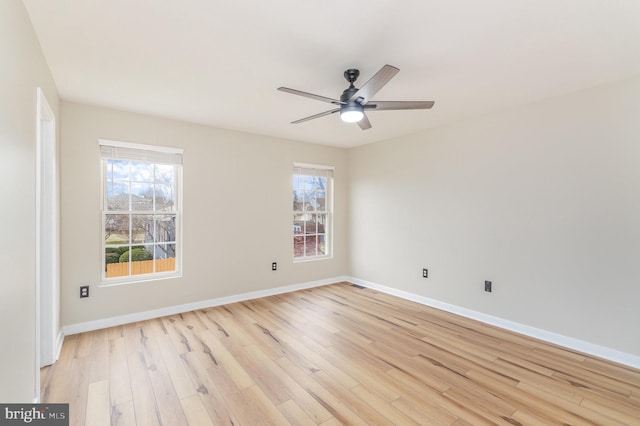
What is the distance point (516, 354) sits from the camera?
279 cm

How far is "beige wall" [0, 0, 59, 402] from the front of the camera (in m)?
1.35

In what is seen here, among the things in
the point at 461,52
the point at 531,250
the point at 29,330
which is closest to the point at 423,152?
the point at 531,250

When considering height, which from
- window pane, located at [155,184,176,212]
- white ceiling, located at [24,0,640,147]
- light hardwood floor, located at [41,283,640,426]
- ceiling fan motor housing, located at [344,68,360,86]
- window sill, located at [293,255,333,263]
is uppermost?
white ceiling, located at [24,0,640,147]

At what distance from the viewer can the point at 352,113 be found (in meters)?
2.38

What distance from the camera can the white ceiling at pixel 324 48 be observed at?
1.73 meters

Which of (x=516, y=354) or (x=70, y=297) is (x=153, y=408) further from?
(x=516, y=354)

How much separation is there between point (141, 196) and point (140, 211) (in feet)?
0.63

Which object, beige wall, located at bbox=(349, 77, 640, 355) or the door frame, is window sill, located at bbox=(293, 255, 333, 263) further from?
the door frame

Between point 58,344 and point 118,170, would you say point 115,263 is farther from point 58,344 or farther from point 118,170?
point 118,170

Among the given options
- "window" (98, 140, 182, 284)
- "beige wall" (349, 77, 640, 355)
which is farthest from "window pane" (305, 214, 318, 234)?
"window" (98, 140, 182, 284)

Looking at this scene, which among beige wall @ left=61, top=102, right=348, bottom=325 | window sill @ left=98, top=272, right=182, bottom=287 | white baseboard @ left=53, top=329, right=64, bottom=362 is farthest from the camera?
window sill @ left=98, top=272, right=182, bottom=287

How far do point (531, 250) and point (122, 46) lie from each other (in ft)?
13.7

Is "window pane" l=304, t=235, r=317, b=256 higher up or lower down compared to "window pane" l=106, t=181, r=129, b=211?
lower down

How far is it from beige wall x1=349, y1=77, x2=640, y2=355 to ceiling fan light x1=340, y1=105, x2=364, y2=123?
6.68 feet
